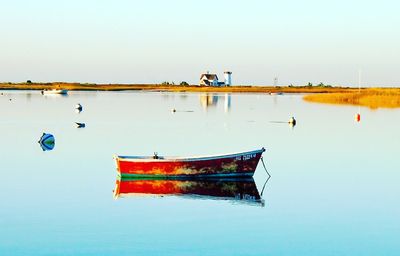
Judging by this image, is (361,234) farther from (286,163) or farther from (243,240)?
(286,163)

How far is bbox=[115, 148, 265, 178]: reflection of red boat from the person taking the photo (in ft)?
91.2

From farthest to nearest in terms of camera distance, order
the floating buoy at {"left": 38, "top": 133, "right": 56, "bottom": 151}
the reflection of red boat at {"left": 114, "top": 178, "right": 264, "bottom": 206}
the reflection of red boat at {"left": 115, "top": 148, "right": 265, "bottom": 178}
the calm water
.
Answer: the floating buoy at {"left": 38, "top": 133, "right": 56, "bottom": 151} < the reflection of red boat at {"left": 115, "top": 148, "right": 265, "bottom": 178} < the reflection of red boat at {"left": 114, "top": 178, "right": 264, "bottom": 206} < the calm water

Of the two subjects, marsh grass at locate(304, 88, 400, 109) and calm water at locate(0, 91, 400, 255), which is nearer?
calm water at locate(0, 91, 400, 255)

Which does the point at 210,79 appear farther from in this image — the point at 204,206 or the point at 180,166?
the point at 204,206

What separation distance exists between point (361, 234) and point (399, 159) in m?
18.0

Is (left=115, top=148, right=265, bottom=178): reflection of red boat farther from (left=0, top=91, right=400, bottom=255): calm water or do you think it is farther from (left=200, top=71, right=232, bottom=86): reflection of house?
(left=200, top=71, right=232, bottom=86): reflection of house

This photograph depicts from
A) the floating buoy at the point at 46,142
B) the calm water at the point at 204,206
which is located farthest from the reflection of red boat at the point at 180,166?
the floating buoy at the point at 46,142

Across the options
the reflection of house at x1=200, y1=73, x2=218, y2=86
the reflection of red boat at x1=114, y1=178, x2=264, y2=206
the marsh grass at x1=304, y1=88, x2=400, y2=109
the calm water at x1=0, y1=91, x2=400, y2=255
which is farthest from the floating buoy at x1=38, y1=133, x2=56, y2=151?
the reflection of house at x1=200, y1=73, x2=218, y2=86

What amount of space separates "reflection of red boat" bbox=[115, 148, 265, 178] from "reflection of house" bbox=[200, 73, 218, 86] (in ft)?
527

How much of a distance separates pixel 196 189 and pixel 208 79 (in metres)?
165

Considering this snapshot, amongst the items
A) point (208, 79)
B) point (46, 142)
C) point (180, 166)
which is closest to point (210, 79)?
point (208, 79)

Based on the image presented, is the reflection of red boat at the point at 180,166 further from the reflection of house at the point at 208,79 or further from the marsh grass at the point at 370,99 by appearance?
the reflection of house at the point at 208,79

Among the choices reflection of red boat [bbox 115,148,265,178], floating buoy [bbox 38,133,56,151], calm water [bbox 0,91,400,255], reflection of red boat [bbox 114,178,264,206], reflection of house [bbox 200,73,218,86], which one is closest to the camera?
calm water [bbox 0,91,400,255]

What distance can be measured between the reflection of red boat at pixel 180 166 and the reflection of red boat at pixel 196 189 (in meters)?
0.35
